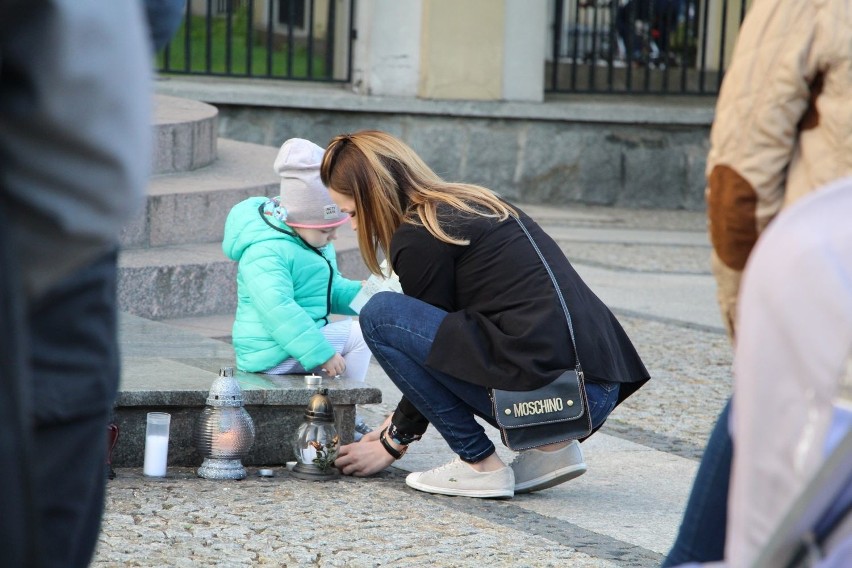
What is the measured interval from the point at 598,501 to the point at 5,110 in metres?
2.63

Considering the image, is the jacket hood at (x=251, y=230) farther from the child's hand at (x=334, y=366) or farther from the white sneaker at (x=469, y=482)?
the white sneaker at (x=469, y=482)

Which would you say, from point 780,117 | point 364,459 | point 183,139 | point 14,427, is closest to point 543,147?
point 183,139

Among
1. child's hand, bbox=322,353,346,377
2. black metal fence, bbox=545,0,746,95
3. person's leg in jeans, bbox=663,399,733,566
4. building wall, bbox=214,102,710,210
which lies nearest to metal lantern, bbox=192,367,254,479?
child's hand, bbox=322,353,346,377

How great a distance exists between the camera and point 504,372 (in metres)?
3.46

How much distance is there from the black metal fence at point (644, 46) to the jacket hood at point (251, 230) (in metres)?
7.98

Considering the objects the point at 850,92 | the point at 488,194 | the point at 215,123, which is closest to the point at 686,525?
the point at 850,92

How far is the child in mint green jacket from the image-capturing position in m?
3.87

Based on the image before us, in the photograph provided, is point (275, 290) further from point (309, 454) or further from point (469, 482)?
point (469, 482)

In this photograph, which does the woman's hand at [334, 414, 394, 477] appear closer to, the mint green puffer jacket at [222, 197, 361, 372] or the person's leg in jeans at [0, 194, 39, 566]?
the mint green puffer jacket at [222, 197, 361, 372]

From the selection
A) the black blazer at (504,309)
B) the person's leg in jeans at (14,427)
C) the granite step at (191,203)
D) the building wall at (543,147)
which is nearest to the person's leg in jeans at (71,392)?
the person's leg in jeans at (14,427)

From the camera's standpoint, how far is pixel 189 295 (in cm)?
564

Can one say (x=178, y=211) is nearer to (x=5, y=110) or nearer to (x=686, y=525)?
(x=686, y=525)

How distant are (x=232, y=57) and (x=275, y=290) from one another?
945 cm

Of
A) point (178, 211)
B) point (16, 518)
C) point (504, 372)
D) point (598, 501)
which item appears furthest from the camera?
point (178, 211)
